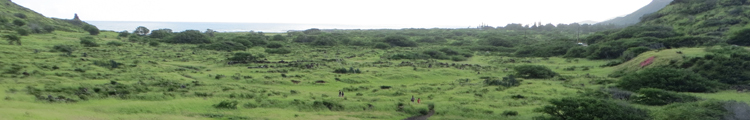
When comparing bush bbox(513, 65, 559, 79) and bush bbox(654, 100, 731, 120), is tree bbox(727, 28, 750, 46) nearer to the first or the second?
bush bbox(513, 65, 559, 79)

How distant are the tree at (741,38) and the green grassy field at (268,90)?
50.6ft

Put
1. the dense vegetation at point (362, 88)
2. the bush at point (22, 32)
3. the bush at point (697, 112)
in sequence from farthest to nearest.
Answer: the bush at point (22, 32) < the dense vegetation at point (362, 88) < the bush at point (697, 112)

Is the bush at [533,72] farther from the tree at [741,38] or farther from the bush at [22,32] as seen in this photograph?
the bush at [22,32]

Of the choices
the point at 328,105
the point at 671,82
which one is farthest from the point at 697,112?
the point at 328,105

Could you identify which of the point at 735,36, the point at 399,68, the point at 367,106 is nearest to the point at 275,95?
the point at 367,106

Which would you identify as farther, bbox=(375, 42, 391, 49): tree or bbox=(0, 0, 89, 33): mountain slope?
bbox=(375, 42, 391, 49): tree

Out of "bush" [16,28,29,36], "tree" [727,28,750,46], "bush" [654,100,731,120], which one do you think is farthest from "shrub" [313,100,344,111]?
"bush" [16,28,29,36]

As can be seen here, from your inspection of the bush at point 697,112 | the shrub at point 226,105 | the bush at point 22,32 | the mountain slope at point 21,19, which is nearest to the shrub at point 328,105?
the shrub at point 226,105

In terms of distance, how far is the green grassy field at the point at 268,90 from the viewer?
18859 mm

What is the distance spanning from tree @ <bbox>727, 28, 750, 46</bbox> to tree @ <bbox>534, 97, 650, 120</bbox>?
1466 inches

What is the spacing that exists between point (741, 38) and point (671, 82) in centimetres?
2751

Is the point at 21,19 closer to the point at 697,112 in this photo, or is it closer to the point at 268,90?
the point at 268,90

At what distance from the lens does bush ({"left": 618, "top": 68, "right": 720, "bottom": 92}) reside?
80.6 ft

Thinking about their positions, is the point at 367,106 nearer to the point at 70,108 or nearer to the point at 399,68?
the point at 70,108
